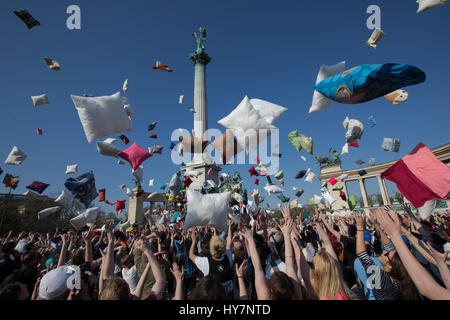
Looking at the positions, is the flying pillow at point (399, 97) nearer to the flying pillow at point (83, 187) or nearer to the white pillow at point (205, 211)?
the white pillow at point (205, 211)

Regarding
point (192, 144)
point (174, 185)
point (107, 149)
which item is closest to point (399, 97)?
point (192, 144)

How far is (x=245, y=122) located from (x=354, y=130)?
12.1ft

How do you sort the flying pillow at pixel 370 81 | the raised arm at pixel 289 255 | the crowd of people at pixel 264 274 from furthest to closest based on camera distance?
the flying pillow at pixel 370 81 < the raised arm at pixel 289 255 < the crowd of people at pixel 264 274

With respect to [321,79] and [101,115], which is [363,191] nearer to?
[321,79]

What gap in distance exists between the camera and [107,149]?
5512mm

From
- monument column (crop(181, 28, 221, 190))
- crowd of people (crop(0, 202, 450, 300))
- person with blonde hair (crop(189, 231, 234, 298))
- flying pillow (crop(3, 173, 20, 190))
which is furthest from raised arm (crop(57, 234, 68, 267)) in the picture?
monument column (crop(181, 28, 221, 190))

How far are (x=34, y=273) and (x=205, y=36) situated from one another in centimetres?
4024

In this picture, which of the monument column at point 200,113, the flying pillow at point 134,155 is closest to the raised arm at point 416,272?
the flying pillow at point 134,155

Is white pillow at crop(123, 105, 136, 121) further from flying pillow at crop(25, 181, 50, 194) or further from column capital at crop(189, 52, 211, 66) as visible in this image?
column capital at crop(189, 52, 211, 66)

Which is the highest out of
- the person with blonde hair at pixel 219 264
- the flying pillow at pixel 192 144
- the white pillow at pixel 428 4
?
the white pillow at pixel 428 4

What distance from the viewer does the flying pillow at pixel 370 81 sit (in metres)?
3.34

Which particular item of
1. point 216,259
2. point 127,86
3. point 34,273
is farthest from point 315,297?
point 127,86

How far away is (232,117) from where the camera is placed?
5.99 meters

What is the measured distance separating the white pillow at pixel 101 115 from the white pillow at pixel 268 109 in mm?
3567
